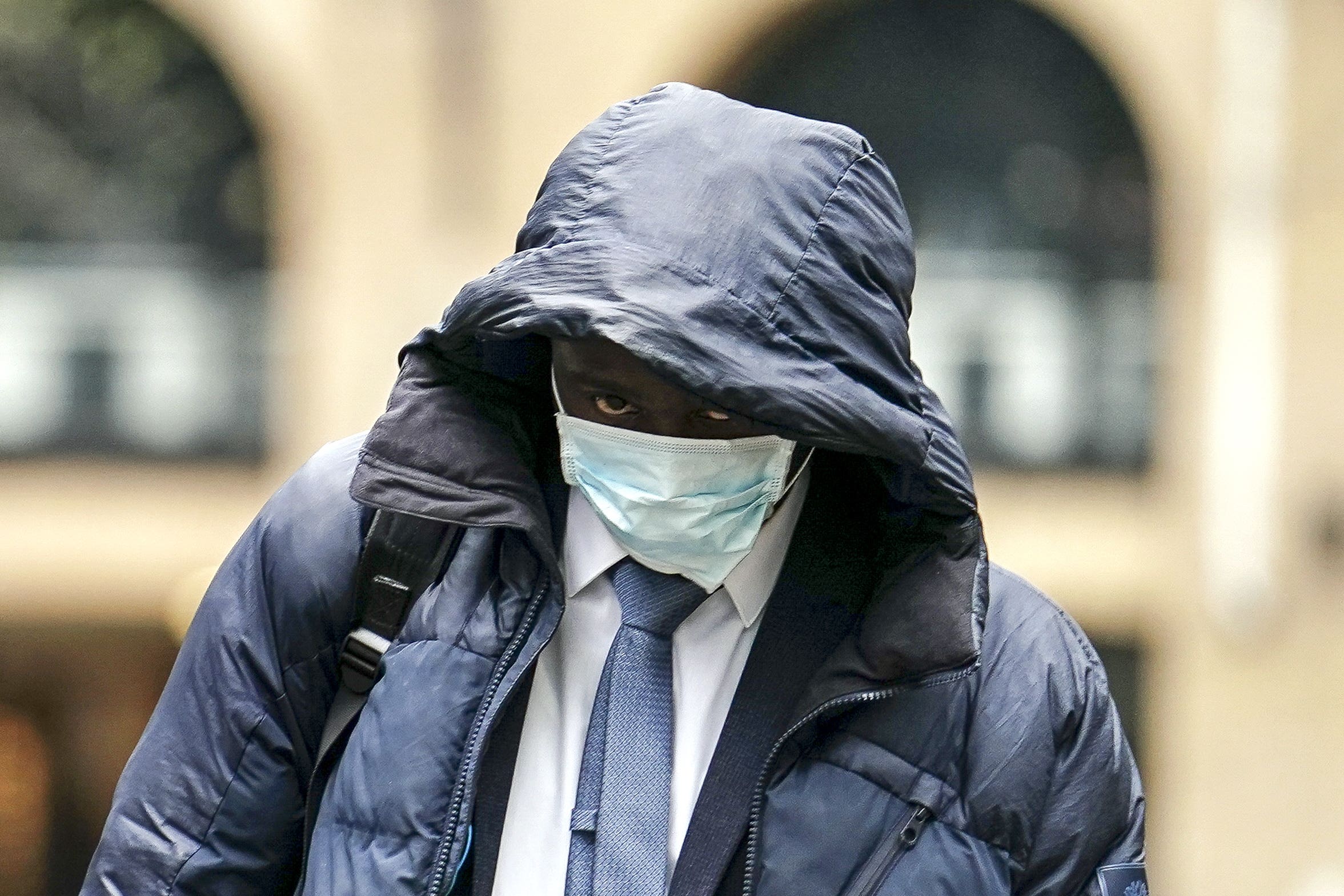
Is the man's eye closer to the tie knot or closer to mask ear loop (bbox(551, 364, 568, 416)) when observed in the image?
mask ear loop (bbox(551, 364, 568, 416))

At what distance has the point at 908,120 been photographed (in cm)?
926

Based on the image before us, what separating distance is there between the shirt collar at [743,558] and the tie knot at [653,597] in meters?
0.03

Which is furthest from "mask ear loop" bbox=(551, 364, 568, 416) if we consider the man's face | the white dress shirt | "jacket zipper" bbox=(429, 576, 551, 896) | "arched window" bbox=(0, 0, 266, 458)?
"arched window" bbox=(0, 0, 266, 458)

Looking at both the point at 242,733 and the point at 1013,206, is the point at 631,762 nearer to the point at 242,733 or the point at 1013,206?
the point at 242,733

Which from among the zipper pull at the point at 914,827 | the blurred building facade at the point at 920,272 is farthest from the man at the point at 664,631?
the blurred building facade at the point at 920,272

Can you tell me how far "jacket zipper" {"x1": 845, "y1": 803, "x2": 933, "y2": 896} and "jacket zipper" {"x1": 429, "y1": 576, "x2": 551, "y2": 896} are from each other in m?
0.40

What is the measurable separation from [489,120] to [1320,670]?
4.70 metres

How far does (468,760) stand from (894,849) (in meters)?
0.44

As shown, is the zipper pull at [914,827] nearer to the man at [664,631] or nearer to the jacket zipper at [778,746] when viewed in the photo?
the man at [664,631]

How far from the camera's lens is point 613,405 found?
1.97 metres

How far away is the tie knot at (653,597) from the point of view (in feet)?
6.51

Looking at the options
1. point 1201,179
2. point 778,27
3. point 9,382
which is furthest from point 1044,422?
point 9,382

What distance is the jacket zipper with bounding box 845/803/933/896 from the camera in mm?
1854

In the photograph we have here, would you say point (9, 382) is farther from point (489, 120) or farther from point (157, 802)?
point (157, 802)
